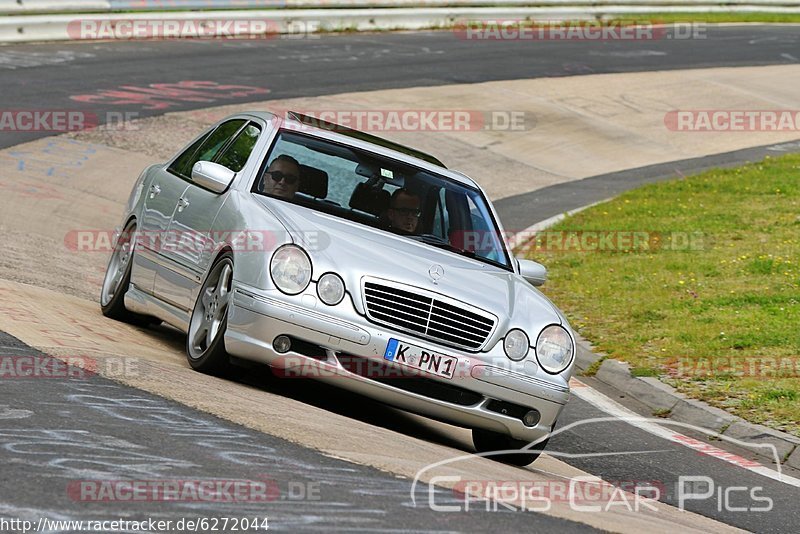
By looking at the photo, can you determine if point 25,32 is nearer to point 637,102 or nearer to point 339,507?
point 637,102

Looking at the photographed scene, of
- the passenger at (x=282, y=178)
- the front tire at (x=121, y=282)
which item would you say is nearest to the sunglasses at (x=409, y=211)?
the passenger at (x=282, y=178)

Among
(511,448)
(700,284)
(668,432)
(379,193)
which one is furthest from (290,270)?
(700,284)

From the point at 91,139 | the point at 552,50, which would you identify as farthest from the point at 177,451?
the point at 552,50

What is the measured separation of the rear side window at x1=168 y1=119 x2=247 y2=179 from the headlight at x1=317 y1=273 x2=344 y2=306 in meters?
2.26

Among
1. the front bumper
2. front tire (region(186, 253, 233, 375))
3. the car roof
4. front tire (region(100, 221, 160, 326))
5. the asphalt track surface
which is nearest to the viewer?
the asphalt track surface

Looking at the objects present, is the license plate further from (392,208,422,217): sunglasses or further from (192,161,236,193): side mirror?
(192,161,236,193): side mirror

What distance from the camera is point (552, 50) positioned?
31.6 metres

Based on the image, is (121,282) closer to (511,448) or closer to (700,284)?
(511,448)

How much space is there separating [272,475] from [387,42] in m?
25.7

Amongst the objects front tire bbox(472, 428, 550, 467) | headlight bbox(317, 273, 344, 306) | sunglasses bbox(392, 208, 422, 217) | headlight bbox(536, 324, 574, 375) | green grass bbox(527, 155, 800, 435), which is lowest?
green grass bbox(527, 155, 800, 435)

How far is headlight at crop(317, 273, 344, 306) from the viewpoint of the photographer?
733 cm

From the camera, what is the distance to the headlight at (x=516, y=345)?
24.7ft

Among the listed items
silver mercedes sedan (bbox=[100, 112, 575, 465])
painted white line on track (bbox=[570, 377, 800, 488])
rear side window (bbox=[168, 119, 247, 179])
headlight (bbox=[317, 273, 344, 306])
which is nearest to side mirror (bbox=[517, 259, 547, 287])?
silver mercedes sedan (bbox=[100, 112, 575, 465])

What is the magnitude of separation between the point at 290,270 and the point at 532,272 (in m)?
2.01
